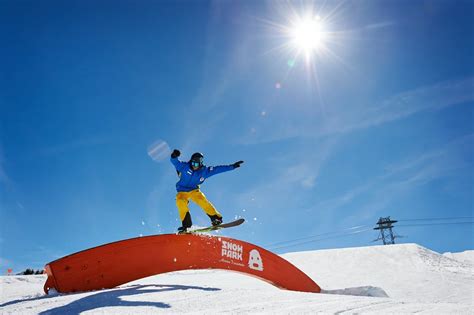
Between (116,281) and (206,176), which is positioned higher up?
(206,176)

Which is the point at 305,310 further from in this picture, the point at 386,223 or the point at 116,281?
the point at 386,223

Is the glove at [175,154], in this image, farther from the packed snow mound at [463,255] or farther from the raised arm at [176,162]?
the packed snow mound at [463,255]

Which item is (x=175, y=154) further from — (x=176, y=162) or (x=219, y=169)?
(x=219, y=169)

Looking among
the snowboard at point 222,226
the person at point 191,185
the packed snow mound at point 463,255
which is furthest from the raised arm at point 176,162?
the packed snow mound at point 463,255

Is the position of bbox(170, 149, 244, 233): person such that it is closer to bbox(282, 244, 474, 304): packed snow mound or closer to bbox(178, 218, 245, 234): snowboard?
bbox(178, 218, 245, 234): snowboard

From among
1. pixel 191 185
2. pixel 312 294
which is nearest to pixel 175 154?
pixel 191 185

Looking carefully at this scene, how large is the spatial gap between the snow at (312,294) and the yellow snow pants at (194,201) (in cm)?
145

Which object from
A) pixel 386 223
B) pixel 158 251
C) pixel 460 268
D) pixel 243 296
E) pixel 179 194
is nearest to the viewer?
pixel 243 296

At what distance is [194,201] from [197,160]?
0.88 m

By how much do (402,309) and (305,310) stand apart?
1.02 metres

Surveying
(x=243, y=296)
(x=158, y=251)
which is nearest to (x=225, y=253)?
(x=158, y=251)

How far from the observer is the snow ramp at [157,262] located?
5.62 metres

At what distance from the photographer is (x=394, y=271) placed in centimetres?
1082

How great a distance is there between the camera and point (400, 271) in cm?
1079
